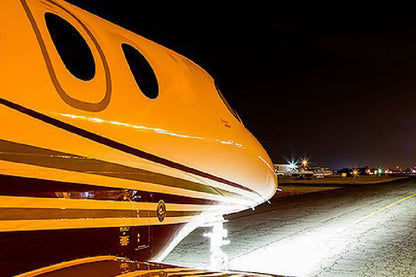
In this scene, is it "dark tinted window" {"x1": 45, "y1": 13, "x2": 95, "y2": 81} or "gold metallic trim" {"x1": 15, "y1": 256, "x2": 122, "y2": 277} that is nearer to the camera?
"gold metallic trim" {"x1": 15, "y1": 256, "x2": 122, "y2": 277}

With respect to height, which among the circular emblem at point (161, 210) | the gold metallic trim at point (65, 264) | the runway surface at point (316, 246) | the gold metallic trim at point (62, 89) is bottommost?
the runway surface at point (316, 246)

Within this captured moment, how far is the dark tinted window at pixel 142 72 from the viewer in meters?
3.89

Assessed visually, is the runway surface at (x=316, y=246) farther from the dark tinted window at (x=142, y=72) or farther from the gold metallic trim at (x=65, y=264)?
the gold metallic trim at (x=65, y=264)

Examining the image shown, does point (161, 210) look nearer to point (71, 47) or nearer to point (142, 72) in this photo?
point (142, 72)

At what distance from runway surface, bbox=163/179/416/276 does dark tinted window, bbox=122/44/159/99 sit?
4.59m

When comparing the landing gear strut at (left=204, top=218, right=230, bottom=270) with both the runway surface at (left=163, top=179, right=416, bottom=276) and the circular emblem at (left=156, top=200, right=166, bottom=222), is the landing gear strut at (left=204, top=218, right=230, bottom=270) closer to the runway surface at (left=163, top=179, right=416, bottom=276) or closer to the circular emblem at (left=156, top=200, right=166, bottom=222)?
the runway surface at (left=163, top=179, right=416, bottom=276)

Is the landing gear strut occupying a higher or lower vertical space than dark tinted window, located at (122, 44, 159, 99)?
lower

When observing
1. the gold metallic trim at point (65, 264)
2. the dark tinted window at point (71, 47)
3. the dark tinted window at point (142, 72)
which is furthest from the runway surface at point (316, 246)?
the dark tinted window at point (71, 47)

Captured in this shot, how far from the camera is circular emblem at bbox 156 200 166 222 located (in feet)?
13.2

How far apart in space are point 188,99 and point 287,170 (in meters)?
91.0

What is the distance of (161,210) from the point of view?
4.08 m

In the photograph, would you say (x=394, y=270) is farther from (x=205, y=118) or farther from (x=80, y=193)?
(x=80, y=193)

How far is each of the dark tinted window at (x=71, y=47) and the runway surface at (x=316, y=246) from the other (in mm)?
5401

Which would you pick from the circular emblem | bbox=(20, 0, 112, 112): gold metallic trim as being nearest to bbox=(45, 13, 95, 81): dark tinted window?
bbox=(20, 0, 112, 112): gold metallic trim
